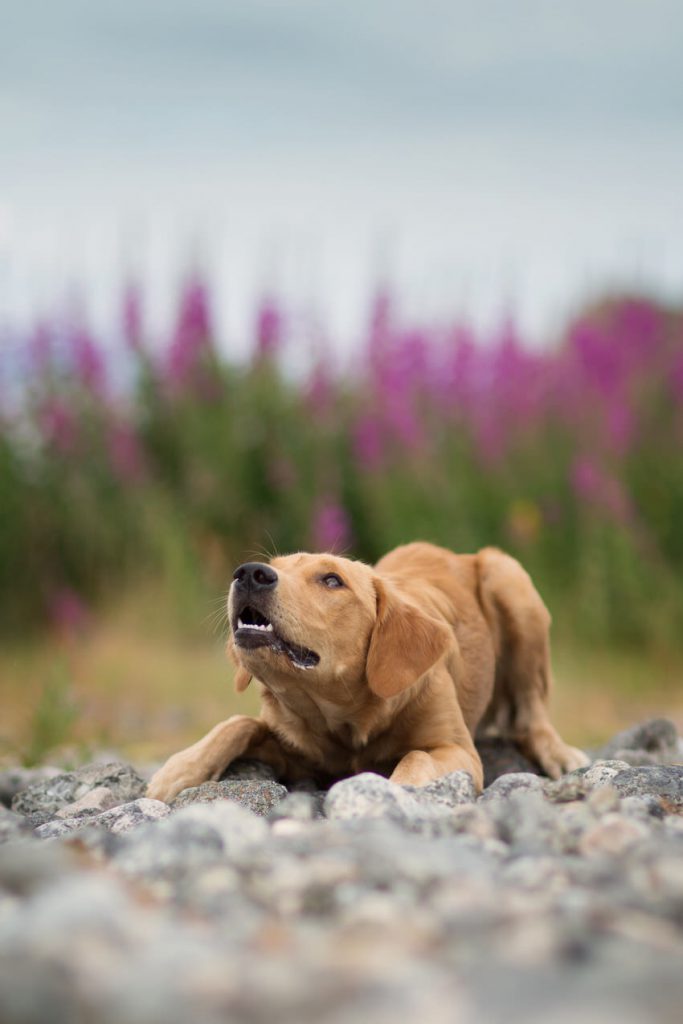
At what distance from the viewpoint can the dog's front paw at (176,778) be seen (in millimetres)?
4055

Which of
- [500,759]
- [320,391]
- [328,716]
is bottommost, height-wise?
[500,759]

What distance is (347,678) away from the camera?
13.1 ft

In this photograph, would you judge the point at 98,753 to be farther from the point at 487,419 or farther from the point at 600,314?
the point at 600,314

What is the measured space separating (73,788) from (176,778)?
0.46 metres

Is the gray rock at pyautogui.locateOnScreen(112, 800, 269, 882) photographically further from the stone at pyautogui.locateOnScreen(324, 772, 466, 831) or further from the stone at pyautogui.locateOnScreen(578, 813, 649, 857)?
the stone at pyautogui.locateOnScreen(578, 813, 649, 857)

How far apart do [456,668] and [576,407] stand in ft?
19.4

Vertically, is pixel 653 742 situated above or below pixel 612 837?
below

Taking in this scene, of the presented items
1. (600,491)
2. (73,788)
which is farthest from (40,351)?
(73,788)

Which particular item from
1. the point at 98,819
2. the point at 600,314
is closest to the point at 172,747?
the point at 98,819

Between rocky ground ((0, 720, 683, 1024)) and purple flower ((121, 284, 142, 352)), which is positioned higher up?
purple flower ((121, 284, 142, 352))

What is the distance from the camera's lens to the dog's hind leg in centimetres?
512

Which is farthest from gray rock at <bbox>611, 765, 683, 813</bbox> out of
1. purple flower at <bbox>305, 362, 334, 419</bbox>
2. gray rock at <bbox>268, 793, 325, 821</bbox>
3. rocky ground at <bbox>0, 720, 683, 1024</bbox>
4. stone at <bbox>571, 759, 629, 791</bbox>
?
purple flower at <bbox>305, 362, 334, 419</bbox>

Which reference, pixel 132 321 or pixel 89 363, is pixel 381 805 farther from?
pixel 132 321

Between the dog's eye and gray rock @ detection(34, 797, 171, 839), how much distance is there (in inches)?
35.5
